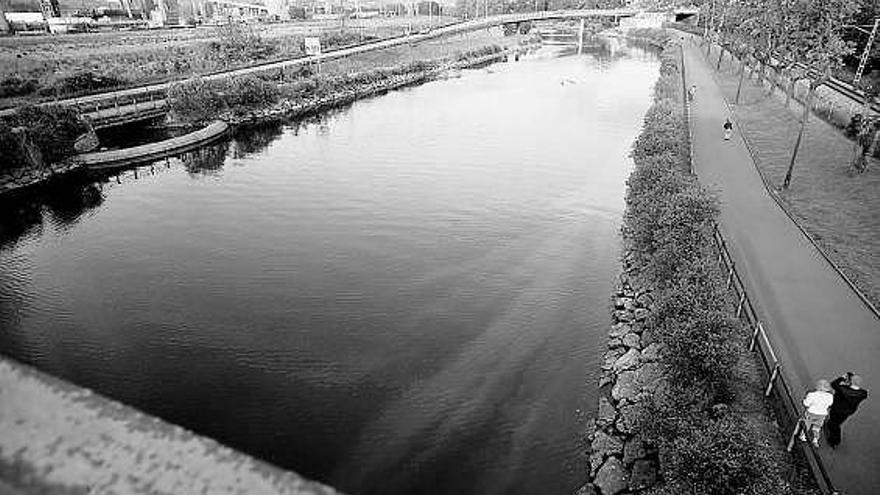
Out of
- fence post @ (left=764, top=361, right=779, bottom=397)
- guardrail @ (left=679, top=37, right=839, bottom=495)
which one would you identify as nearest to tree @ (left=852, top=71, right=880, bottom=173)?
guardrail @ (left=679, top=37, right=839, bottom=495)

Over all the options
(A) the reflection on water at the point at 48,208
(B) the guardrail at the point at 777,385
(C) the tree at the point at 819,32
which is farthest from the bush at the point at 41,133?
(C) the tree at the point at 819,32

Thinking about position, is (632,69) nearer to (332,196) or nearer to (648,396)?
(332,196)

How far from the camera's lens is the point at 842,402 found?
10359 mm

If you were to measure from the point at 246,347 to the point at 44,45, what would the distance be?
67.5m

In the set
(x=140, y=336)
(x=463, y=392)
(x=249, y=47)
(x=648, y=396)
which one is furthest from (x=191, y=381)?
(x=249, y=47)

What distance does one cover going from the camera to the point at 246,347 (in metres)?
17.9

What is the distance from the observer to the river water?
14.7 meters

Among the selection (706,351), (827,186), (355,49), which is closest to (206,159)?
(706,351)

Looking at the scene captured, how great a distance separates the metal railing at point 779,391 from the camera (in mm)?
9742

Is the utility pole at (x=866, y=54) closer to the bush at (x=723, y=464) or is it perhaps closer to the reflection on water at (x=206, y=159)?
the bush at (x=723, y=464)

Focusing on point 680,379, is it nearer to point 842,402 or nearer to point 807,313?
point 842,402

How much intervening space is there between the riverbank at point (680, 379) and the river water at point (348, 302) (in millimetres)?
1060

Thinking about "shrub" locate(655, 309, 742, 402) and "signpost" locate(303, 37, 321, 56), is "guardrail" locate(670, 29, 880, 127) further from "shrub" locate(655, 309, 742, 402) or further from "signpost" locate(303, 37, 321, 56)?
"signpost" locate(303, 37, 321, 56)

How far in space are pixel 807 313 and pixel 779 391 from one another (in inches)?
166
